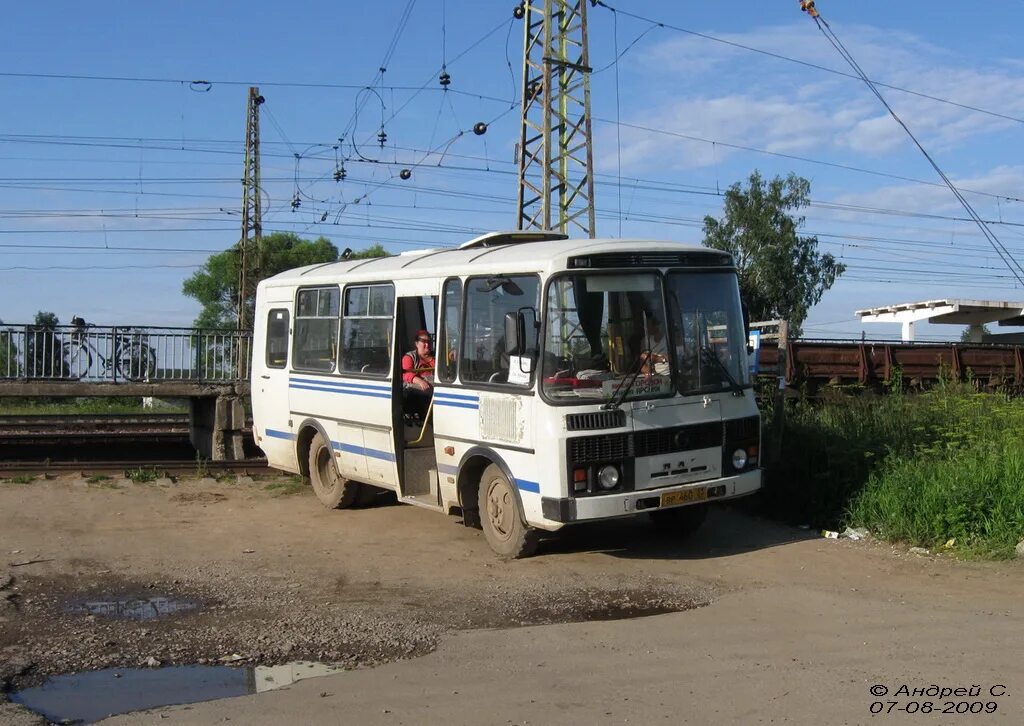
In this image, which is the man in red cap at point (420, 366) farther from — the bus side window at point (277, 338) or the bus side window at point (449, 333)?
the bus side window at point (277, 338)

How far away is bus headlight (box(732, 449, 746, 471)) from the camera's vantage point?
29.1ft

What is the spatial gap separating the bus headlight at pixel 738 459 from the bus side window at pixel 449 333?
265 centimetres

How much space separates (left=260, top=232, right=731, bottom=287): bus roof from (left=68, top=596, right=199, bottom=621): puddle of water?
380 cm

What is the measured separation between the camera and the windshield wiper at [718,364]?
8758 millimetres

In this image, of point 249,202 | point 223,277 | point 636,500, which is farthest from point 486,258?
point 223,277

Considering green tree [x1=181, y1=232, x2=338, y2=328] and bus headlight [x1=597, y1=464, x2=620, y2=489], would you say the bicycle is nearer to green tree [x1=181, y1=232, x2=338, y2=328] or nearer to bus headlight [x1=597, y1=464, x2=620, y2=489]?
bus headlight [x1=597, y1=464, x2=620, y2=489]

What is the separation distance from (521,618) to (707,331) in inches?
123

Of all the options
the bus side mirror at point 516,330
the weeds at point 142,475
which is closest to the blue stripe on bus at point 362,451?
the bus side mirror at point 516,330

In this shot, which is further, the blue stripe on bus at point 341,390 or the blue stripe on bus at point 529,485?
the blue stripe on bus at point 341,390

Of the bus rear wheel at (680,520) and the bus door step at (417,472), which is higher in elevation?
the bus door step at (417,472)

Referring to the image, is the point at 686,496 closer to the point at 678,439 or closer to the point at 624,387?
the point at 678,439

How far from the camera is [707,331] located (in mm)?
8836

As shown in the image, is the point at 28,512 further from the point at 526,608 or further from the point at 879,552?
the point at 879,552

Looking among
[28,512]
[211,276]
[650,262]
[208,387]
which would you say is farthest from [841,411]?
[211,276]
